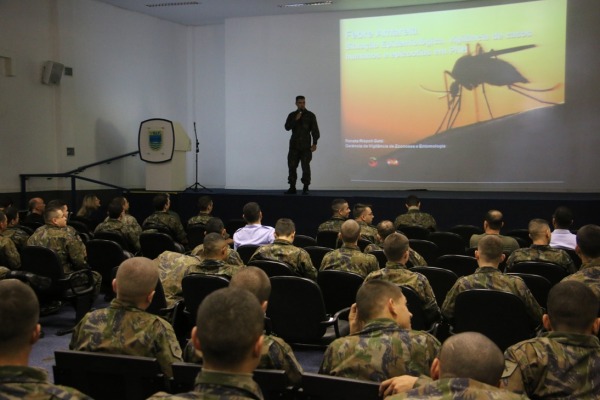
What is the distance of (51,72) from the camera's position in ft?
35.0

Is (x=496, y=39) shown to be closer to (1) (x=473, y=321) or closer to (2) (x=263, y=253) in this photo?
(2) (x=263, y=253)

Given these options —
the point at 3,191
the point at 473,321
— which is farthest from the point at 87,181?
the point at 473,321

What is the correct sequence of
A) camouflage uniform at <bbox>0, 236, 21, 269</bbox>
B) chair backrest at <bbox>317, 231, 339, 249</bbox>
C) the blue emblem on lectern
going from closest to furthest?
camouflage uniform at <bbox>0, 236, 21, 269</bbox> < chair backrest at <bbox>317, 231, 339, 249</bbox> < the blue emblem on lectern

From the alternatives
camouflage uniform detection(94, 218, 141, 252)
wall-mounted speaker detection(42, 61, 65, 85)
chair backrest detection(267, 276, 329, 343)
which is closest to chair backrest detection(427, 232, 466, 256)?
chair backrest detection(267, 276, 329, 343)

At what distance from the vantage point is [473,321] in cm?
376

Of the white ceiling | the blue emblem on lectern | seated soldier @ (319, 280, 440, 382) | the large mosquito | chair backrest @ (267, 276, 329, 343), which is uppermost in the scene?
A: the white ceiling

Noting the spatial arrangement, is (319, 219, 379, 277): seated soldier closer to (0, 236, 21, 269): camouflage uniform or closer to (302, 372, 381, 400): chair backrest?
(302, 372, 381, 400): chair backrest

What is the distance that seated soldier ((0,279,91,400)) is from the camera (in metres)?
1.79

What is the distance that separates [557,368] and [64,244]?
4697 mm

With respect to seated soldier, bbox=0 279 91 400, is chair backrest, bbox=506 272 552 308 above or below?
below

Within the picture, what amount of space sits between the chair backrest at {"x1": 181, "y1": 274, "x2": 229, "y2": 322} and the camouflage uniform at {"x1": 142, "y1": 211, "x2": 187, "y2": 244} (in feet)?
12.6

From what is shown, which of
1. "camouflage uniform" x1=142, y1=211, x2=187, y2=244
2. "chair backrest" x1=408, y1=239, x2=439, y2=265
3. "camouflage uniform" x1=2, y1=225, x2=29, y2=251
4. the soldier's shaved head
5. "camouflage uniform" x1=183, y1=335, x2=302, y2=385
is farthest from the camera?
"camouflage uniform" x1=142, y1=211, x2=187, y2=244

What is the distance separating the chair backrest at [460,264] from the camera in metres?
5.09

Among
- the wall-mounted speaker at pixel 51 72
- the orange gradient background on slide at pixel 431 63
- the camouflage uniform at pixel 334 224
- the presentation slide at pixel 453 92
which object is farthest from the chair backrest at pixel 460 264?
the wall-mounted speaker at pixel 51 72
